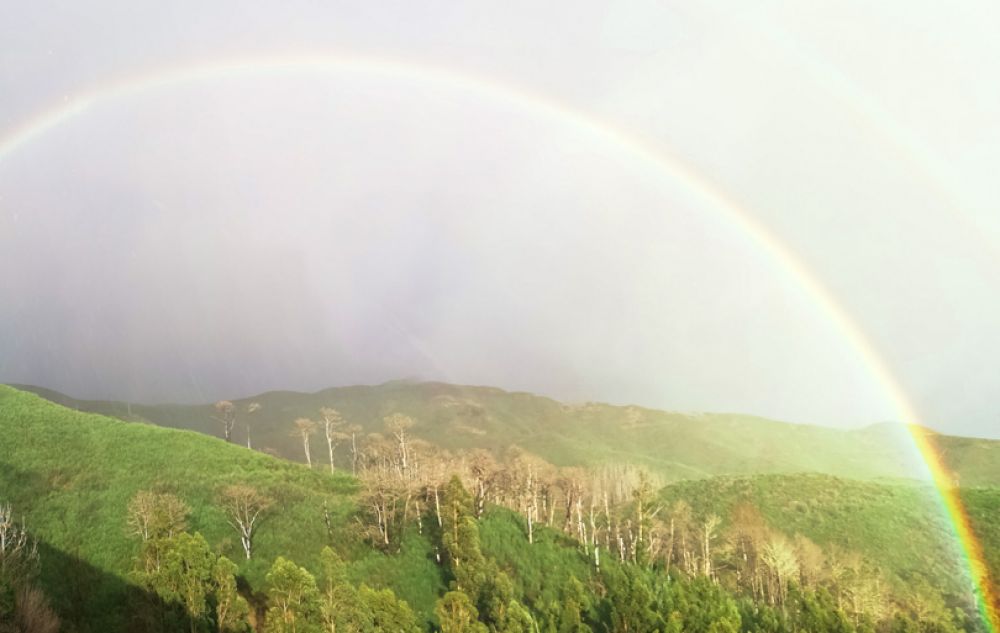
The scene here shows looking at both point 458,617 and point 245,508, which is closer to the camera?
point 458,617

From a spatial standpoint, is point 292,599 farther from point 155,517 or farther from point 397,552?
point 397,552

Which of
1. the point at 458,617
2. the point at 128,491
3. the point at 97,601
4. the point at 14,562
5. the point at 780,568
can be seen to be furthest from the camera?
the point at 128,491

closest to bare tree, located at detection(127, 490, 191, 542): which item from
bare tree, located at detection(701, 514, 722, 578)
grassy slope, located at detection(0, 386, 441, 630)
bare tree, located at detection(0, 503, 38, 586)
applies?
grassy slope, located at detection(0, 386, 441, 630)

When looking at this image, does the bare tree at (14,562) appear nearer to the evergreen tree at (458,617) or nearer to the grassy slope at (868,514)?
the evergreen tree at (458,617)

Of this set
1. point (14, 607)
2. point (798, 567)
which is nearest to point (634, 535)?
point (798, 567)

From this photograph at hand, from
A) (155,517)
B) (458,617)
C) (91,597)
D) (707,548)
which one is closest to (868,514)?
(707,548)

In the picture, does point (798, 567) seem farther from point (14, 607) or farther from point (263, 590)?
point (14, 607)
